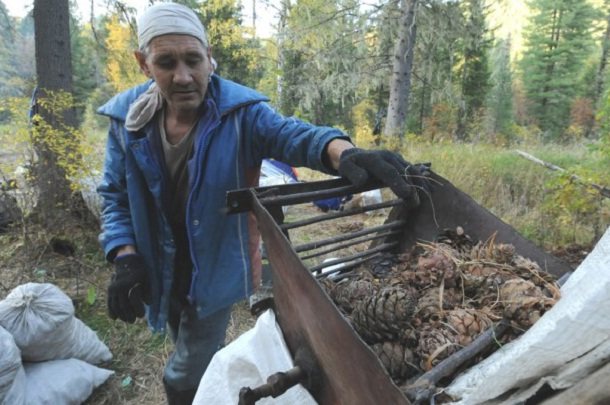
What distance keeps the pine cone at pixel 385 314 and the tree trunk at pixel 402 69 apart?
850cm

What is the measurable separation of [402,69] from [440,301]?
899 centimetres

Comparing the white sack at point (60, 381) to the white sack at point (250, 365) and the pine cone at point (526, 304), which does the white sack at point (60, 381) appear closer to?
the white sack at point (250, 365)

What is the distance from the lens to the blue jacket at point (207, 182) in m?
1.61

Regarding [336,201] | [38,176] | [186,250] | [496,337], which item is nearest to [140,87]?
[186,250]

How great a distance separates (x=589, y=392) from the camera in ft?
1.82

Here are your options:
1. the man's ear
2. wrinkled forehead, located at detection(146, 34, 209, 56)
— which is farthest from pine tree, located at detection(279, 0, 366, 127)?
wrinkled forehead, located at detection(146, 34, 209, 56)

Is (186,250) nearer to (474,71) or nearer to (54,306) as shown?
(54,306)

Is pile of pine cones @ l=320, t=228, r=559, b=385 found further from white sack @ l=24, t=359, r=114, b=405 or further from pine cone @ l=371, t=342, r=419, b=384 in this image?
white sack @ l=24, t=359, r=114, b=405

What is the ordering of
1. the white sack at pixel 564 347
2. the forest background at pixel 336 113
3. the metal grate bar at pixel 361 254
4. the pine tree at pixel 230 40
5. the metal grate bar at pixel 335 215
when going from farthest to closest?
the pine tree at pixel 230 40, the forest background at pixel 336 113, the metal grate bar at pixel 361 254, the metal grate bar at pixel 335 215, the white sack at pixel 564 347

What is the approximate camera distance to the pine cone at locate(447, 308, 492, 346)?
88cm

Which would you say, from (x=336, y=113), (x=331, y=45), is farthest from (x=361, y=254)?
(x=336, y=113)

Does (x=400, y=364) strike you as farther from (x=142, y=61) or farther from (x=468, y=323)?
(x=142, y=61)

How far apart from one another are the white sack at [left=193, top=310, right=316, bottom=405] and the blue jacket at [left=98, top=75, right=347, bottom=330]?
55 centimetres

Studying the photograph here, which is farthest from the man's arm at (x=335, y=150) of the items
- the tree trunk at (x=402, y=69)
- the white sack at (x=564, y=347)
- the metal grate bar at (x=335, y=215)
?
the tree trunk at (x=402, y=69)
